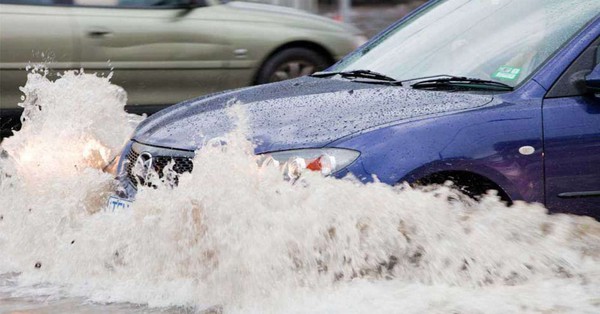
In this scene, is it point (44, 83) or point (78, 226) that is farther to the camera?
point (44, 83)

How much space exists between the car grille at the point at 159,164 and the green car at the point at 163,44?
406 cm

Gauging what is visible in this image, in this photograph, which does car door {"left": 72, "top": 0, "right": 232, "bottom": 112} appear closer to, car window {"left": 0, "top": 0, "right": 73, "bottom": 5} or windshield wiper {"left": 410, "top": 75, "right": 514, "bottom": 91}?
car window {"left": 0, "top": 0, "right": 73, "bottom": 5}

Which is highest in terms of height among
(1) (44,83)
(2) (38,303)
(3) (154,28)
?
(3) (154,28)

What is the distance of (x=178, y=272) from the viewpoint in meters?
5.41

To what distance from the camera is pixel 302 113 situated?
18.5 ft

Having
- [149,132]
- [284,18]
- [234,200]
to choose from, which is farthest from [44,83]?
[284,18]

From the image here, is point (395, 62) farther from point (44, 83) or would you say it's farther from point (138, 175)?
point (44, 83)

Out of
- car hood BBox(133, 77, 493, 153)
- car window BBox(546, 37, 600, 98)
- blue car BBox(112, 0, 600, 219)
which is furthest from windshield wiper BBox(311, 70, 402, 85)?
car window BBox(546, 37, 600, 98)

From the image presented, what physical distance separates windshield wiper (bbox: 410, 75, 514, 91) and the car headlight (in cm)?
82

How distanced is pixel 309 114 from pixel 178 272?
37.0 inches

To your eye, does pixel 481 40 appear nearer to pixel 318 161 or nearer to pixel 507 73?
pixel 507 73

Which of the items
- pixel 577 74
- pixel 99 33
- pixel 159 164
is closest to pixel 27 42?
pixel 99 33

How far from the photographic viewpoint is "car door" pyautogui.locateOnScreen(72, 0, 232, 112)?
10.2m

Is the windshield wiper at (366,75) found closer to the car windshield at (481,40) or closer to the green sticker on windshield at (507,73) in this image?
the car windshield at (481,40)
